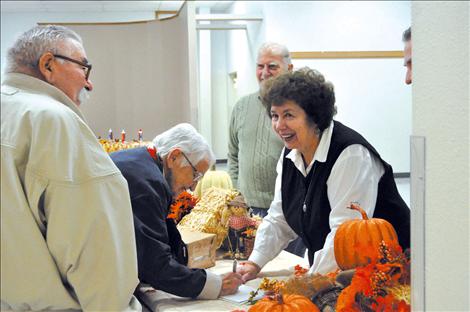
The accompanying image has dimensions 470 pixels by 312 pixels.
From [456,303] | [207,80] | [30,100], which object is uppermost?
[207,80]

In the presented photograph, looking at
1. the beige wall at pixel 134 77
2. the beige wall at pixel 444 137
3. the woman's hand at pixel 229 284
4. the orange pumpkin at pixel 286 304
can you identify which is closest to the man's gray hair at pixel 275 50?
the beige wall at pixel 134 77

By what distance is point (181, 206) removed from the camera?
7.79 feet

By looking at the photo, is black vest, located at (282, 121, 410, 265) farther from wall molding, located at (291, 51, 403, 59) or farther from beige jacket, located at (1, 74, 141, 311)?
wall molding, located at (291, 51, 403, 59)

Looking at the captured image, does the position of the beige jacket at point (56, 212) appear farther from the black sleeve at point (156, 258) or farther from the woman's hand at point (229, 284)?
the woman's hand at point (229, 284)

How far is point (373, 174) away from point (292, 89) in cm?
46

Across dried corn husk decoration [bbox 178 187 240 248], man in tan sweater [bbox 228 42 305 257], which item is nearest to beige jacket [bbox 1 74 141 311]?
dried corn husk decoration [bbox 178 187 240 248]

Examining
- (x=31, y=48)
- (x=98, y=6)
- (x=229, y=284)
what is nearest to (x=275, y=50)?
(x=229, y=284)

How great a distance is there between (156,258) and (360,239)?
744 millimetres

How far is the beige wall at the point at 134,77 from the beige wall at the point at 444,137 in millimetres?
3886

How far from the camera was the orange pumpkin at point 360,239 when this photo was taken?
1.66 metres

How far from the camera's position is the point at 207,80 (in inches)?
400

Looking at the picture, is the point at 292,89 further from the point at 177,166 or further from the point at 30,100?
the point at 30,100

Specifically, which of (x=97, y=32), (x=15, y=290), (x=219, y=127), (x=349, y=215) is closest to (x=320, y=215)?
(x=349, y=215)

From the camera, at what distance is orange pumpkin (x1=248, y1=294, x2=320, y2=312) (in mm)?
1588
